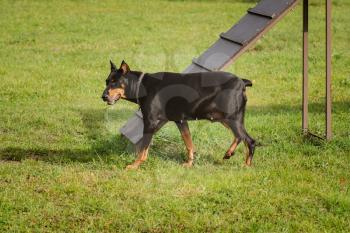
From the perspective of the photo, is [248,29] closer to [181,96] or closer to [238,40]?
[238,40]

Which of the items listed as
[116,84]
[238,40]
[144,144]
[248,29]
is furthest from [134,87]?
[248,29]

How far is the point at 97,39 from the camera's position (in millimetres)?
20203

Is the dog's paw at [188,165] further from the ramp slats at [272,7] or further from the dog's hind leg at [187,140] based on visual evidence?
the ramp slats at [272,7]

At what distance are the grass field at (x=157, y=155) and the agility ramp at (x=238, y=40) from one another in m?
0.44

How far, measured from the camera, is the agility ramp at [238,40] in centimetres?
845

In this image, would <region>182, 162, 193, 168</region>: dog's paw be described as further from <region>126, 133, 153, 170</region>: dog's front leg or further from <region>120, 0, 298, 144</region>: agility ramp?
<region>120, 0, 298, 144</region>: agility ramp

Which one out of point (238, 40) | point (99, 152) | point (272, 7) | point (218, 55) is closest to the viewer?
point (238, 40)

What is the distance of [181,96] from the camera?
8.09 metres

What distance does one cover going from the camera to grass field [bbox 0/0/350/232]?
658cm

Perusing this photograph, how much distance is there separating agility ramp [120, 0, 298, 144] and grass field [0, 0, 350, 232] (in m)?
0.44

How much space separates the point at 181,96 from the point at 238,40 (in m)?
1.32

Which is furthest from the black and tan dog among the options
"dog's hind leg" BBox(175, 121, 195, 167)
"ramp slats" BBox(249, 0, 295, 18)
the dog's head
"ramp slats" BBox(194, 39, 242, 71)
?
"ramp slats" BBox(249, 0, 295, 18)

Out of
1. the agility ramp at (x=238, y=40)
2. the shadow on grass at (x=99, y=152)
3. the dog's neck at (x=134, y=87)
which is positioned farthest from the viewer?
the shadow on grass at (x=99, y=152)

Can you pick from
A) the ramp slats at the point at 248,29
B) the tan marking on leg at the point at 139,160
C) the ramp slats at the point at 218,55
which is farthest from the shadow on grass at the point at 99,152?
the ramp slats at the point at 248,29
